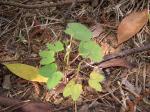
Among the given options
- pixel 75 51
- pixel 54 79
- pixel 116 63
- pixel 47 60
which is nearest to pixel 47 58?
pixel 47 60

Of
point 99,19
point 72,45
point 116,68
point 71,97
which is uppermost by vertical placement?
point 99,19

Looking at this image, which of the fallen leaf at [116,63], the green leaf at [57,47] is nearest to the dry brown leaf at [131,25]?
the fallen leaf at [116,63]

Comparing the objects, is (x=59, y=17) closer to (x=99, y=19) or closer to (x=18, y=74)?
(x=99, y=19)

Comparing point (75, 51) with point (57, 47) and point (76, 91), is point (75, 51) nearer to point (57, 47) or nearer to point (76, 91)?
point (57, 47)

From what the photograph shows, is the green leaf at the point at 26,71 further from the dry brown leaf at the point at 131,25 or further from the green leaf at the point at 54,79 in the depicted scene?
the dry brown leaf at the point at 131,25

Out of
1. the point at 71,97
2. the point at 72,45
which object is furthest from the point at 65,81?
the point at 72,45

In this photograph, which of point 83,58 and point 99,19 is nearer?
point 83,58

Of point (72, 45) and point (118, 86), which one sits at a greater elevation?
point (72, 45)
